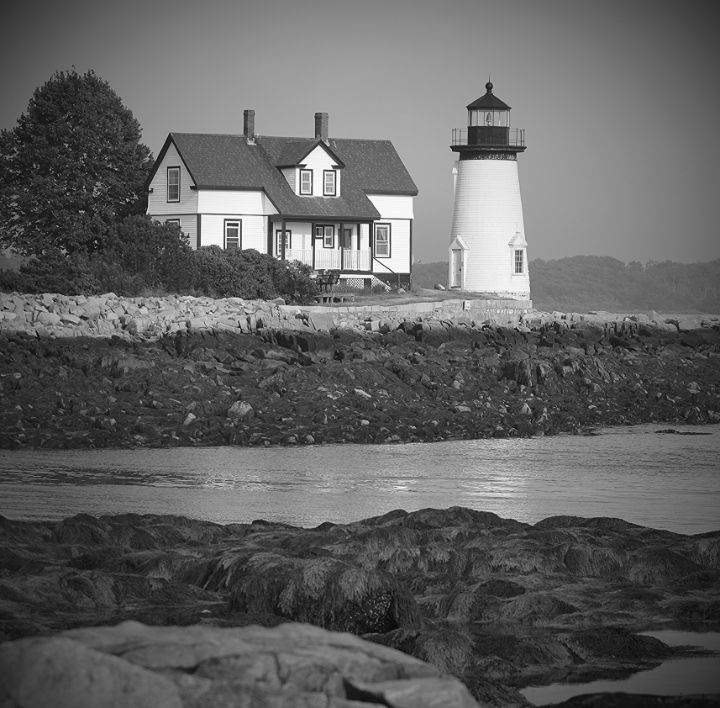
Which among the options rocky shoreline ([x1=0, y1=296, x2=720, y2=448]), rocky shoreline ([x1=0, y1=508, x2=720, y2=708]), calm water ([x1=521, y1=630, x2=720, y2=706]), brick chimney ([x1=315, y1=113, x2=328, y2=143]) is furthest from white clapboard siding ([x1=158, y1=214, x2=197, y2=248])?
calm water ([x1=521, y1=630, x2=720, y2=706])

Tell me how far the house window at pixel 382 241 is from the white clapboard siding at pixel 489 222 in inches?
132

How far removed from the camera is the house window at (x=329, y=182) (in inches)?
1914

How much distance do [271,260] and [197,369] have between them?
15.2 meters

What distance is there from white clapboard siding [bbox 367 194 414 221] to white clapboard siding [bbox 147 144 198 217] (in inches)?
278

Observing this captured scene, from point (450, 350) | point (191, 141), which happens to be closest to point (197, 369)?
point (450, 350)

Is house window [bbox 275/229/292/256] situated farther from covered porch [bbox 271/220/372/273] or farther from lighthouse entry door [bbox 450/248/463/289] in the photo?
lighthouse entry door [bbox 450/248/463/289]

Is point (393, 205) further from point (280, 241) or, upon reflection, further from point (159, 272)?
point (159, 272)

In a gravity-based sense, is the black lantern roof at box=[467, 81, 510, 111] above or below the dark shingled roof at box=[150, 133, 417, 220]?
above

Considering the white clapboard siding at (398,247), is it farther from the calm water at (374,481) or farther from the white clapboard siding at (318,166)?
the calm water at (374,481)

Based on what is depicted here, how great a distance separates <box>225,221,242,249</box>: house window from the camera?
4688 centimetres

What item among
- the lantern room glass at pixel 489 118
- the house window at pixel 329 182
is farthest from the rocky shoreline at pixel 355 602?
the lantern room glass at pixel 489 118

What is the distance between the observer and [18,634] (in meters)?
7.69

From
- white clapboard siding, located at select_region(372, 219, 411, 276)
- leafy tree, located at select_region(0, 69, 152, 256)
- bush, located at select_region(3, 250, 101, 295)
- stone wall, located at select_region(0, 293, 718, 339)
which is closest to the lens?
stone wall, located at select_region(0, 293, 718, 339)

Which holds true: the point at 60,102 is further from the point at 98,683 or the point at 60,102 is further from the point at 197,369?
the point at 98,683
